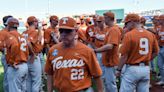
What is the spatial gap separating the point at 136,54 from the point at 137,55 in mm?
25

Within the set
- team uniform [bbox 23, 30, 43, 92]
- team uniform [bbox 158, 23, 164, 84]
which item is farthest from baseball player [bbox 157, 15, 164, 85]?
team uniform [bbox 23, 30, 43, 92]

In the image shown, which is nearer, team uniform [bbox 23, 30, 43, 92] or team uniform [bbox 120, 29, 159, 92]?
team uniform [bbox 120, 29, 159, 92]

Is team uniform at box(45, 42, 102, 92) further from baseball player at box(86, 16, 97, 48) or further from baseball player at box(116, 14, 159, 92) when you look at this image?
baseball player at box(86, 16, 97, 48)

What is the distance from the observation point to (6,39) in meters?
6.53

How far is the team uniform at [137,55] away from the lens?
558 centimetres

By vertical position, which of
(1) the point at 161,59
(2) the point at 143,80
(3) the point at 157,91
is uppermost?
(2) the point at 143,80

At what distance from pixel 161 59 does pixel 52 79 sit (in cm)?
620

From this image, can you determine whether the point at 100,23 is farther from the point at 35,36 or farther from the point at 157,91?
the point at 157,91

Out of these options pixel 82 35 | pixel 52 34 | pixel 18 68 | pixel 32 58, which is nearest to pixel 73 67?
pixel 18 68

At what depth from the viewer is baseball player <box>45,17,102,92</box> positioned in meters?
3.69

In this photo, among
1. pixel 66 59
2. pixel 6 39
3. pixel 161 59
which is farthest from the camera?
pixel 161 59

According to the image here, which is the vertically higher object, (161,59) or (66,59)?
(66,59)

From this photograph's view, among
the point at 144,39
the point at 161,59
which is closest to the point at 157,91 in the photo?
the point at 161,59

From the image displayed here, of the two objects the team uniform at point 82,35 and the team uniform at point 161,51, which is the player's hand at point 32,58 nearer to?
the team uniform at point 82,35
